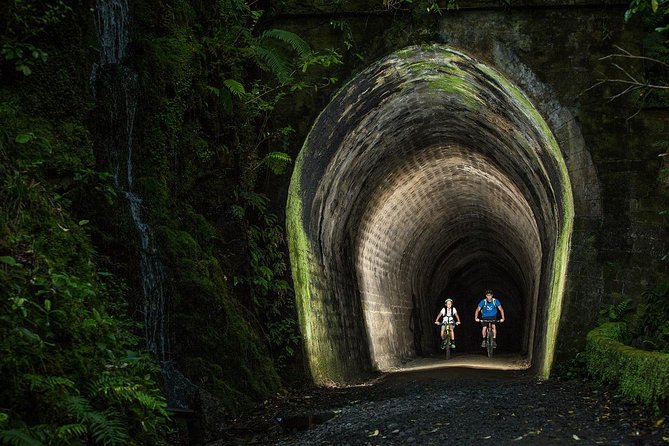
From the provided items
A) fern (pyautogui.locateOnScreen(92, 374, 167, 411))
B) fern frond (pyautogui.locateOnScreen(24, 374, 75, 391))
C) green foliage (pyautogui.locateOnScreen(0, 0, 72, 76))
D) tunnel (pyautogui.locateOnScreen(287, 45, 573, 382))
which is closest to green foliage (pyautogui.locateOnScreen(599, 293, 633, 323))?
tunnel (pyautogui.locateOnScreen(287, 45, 573, 382))

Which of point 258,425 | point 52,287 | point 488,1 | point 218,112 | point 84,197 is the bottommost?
point 258,425

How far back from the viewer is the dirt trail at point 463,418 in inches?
239

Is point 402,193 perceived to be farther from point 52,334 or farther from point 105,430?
point 105,430

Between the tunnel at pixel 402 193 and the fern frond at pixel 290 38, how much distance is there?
92 cm

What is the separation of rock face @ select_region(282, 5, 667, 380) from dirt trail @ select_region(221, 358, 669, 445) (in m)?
2.01

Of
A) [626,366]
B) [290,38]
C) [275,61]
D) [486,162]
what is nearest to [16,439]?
[626,366]

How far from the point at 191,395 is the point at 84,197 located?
2.46 meters

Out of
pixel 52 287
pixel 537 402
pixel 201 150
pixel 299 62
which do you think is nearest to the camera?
pixel 52 287

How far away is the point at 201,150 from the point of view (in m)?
10.0

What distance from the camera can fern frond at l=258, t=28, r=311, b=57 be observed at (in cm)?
1085

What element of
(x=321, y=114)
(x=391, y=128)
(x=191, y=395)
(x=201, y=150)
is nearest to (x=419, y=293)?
(x=391, y=128)

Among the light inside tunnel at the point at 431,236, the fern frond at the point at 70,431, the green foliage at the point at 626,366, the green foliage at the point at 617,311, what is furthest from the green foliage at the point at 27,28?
the light inside tunnel at the point at 431,236

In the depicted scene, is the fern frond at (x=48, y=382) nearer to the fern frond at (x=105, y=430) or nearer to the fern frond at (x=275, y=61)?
the fern frond at (x=105, y=430)

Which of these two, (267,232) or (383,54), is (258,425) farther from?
(383,54)
